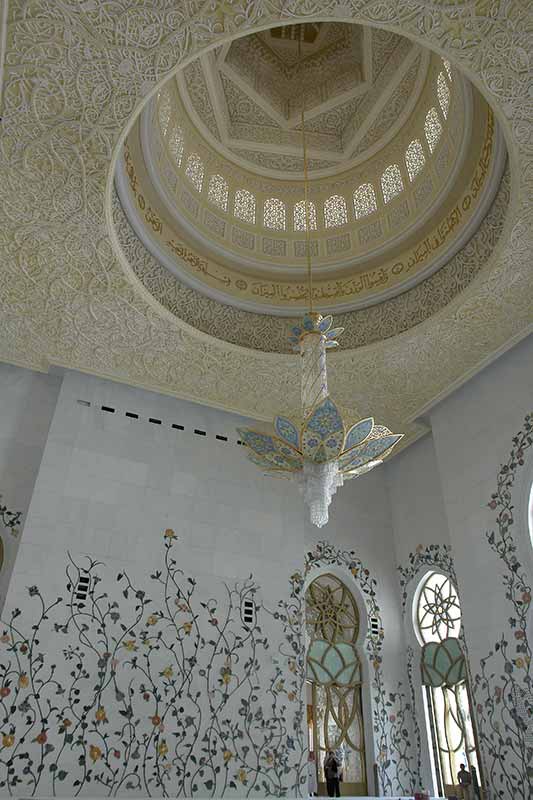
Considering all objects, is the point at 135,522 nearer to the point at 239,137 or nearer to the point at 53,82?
the point at 53,82

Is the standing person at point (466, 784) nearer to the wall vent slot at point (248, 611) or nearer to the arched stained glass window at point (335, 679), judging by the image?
the arched stained glass window at point (335, 679)

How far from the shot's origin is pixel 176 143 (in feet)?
19.9

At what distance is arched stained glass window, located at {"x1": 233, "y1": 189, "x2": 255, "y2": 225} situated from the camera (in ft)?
21.6

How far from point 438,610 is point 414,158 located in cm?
474

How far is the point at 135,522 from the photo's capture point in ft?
19.0

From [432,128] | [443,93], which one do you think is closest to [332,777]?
[432,128]

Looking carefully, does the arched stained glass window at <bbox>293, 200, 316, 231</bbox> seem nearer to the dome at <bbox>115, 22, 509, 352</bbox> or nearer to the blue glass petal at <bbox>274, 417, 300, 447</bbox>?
the dome at <bbox>115, 22, 509, 352</bbox>

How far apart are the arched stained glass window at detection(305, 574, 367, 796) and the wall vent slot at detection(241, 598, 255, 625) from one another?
0.81 m

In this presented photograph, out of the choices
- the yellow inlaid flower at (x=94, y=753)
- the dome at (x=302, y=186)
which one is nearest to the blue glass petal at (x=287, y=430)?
the dome at (x=302, y=186)

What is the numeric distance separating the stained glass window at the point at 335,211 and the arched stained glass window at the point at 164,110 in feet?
6.48

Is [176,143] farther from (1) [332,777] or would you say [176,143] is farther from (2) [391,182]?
(1) [332,777]

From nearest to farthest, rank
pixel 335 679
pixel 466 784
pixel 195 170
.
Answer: pixel 466 784, pixel 335 679, pixel 195 170

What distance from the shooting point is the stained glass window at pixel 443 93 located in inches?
217

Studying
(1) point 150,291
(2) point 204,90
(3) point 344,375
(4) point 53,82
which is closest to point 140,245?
(1) point 150,291
